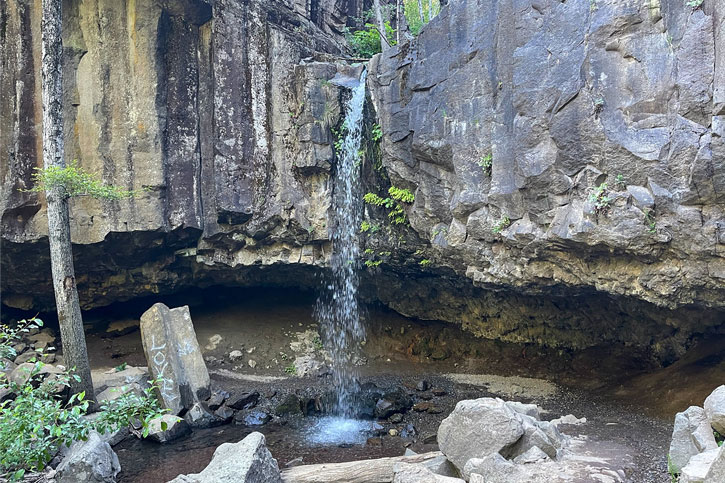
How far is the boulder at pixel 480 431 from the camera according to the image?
562 centimetres

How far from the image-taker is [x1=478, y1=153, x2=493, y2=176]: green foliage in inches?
360

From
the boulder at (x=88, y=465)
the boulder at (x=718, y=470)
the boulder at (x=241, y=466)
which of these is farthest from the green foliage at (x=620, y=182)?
the boulder at (x=88, y=465)

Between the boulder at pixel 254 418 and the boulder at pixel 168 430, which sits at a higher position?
the boulder at pixel 168 430

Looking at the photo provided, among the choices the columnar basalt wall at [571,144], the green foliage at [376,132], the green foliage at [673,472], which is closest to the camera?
the green foliage at [673,472]

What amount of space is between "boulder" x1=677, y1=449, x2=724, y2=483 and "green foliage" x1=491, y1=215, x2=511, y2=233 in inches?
198

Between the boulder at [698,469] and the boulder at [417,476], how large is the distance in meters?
1.99

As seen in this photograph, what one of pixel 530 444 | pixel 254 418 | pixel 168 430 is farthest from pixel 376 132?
pixel 530 444

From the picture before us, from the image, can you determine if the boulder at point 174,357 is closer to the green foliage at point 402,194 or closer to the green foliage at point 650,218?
the green foliage at point 402,194

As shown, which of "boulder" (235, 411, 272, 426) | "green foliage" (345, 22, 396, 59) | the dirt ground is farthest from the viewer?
"green foliage" (345, 22, 396, 59)

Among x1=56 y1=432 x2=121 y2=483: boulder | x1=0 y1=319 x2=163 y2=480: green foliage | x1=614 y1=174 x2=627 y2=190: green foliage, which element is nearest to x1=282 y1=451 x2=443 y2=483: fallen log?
x1=0 y1=319 x2=163 y2=480: green foliage

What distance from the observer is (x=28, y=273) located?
1273 cm

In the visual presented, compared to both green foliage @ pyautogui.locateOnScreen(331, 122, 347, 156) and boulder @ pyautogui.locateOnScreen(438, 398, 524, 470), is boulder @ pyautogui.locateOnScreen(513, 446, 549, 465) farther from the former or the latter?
green foliage @ pyautogui.locateOnScreen(331, 122, 347, 156)

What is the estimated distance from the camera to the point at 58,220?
359 inches

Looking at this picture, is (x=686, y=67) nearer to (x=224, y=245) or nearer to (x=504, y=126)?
(x=504, y=126)
